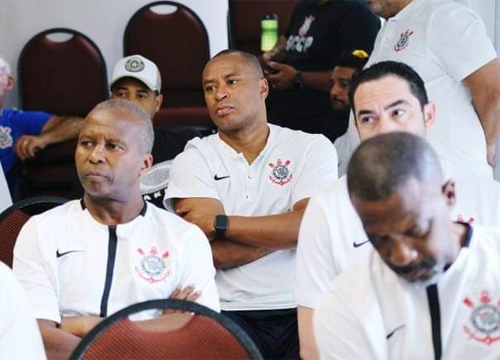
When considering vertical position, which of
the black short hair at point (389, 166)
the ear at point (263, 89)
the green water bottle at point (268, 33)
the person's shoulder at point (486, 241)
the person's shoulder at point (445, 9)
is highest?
the green water bottle at point (268, 33)

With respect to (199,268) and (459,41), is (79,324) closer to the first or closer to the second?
(199,268)

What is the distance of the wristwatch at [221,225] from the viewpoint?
10.0ft

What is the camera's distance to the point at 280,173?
320 cm

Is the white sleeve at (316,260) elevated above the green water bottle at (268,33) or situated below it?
below

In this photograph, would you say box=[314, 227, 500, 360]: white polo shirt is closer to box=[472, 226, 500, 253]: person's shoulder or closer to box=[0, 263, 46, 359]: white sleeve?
box=[472, 226, 500, 253]: person's shoulder

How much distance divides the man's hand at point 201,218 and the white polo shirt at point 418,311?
1096 mm

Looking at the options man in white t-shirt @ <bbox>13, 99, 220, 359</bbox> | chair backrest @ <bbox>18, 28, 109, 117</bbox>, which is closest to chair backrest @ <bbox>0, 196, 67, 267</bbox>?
man in white t-shirt @ <bbox>13, 99, 220, 359</bbox>

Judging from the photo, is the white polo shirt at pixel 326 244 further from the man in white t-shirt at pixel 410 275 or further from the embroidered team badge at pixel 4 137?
the embroidered team badge at pixel 4 137

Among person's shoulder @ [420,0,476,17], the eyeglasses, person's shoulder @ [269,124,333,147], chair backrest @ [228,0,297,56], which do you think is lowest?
person's shoulder @ [269,124,333,147]

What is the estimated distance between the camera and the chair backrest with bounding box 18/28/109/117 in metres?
5.23

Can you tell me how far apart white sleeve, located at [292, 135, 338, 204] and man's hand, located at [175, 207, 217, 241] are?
0.90 ft

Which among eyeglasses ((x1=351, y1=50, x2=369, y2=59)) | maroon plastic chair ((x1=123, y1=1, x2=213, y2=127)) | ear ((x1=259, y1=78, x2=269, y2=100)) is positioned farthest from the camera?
maroon plastic chair ((x1=123, y1=1, x2=213, y2=127))

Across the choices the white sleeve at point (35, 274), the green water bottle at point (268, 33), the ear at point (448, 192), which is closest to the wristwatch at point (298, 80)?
the green water bottle at point (268, 33)

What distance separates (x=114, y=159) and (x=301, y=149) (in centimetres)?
71
